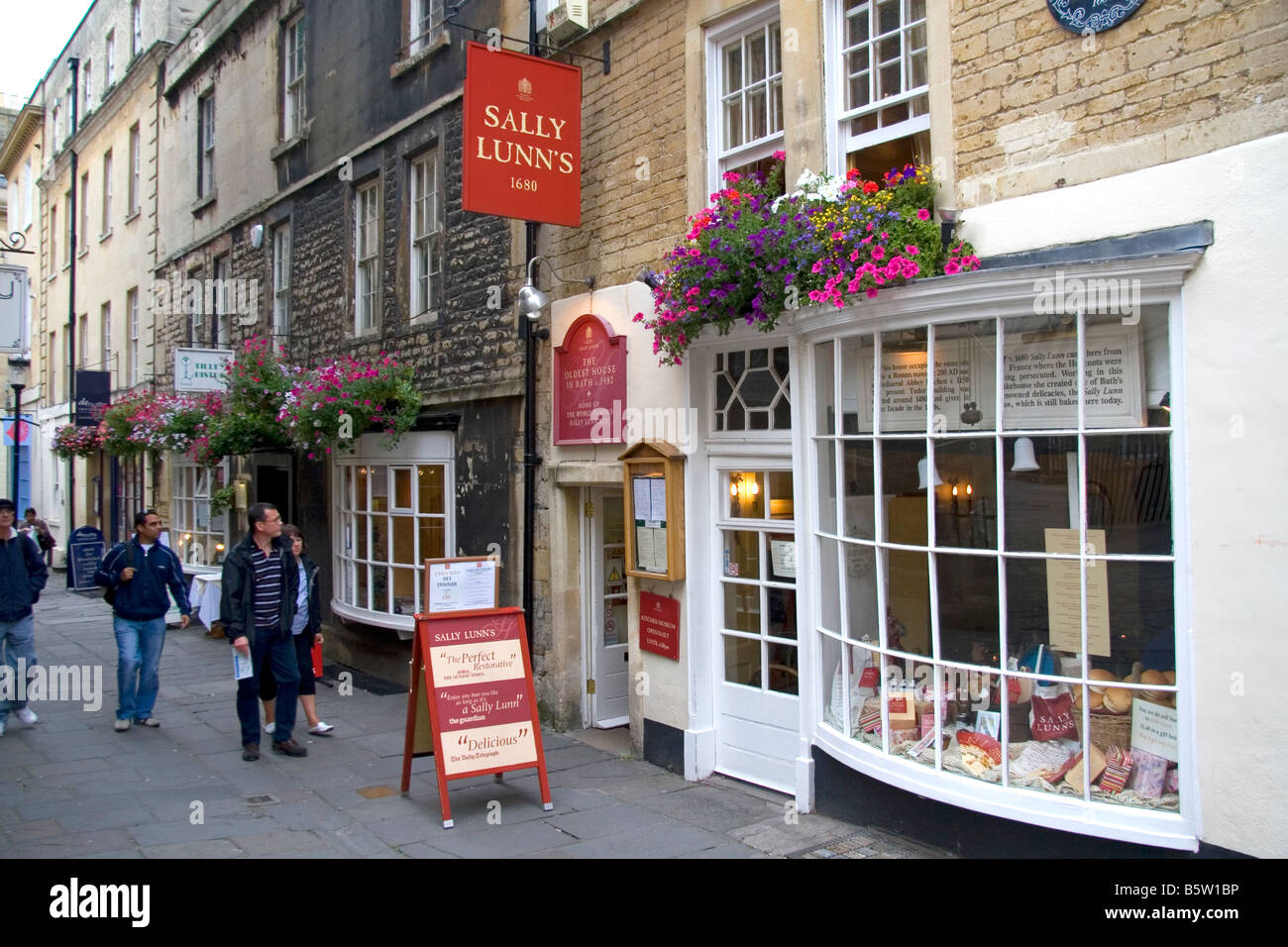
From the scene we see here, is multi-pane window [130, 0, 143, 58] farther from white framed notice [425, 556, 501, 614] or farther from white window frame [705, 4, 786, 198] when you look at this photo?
white framed notice [425, 556, 501, 614]

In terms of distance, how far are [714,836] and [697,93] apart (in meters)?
5.11

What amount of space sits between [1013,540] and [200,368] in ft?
37.3

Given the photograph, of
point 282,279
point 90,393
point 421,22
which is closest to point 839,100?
point 421,22

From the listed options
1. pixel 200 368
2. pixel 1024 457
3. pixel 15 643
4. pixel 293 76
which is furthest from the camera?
pixel 293 76

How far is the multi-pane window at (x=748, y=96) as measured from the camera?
6832 mm

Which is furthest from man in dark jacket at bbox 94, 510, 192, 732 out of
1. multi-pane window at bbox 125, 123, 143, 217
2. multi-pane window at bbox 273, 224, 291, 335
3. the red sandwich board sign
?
multi-pane window at bbox 125, 123, 143, 217

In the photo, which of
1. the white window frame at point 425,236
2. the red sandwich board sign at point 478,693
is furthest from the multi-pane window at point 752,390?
the white window frame at point 425,236

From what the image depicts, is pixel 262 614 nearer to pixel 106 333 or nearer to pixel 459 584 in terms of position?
pixel 459 584

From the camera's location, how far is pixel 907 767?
5477 millimetres

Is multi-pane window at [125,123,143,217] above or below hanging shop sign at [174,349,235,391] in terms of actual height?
above

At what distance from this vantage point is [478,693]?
6402mm

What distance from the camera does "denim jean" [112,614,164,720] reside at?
325 inches

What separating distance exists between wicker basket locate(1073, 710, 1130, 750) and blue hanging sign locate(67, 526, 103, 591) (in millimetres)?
16423

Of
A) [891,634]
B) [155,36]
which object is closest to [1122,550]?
[891,634]
